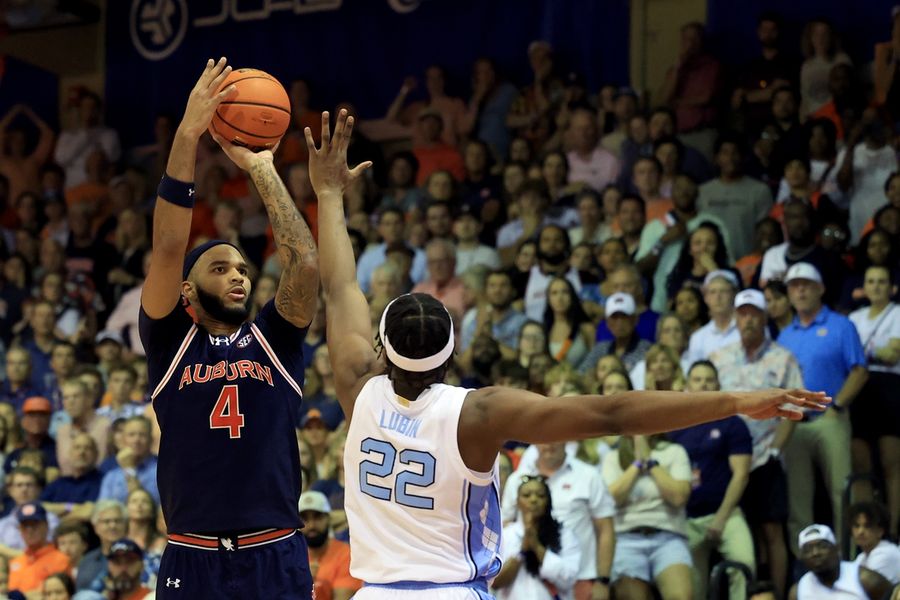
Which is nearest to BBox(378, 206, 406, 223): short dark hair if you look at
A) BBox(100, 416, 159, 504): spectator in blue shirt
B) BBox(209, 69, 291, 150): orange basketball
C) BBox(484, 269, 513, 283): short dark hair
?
BBox(484, 269, 513, 283): short dark hair

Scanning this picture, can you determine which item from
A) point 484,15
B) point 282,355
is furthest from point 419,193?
point 282,355

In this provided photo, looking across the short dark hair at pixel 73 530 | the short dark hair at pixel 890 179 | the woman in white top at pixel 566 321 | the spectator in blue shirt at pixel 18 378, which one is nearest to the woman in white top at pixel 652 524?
the woman in white top at pixel 566 321

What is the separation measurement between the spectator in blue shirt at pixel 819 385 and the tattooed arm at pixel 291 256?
5.01 metres

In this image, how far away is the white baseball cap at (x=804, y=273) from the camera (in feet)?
34.1

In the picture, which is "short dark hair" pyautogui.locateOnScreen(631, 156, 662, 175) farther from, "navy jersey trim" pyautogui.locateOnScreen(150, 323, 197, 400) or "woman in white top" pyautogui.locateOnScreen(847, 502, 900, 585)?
"navy jersey trim" pyautogui.locateOnScreen(150, 323, 197, 400)

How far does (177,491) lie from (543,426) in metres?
1.82

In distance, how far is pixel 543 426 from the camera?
4.55 m

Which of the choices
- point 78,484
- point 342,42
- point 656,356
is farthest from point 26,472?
point 342,42

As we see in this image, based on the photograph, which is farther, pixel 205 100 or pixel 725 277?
pixel 725 277

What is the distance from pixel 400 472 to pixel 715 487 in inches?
210

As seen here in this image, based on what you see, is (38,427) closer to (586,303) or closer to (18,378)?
(18,378)

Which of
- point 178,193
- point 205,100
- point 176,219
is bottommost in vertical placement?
point 176,219

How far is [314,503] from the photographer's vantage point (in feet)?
33.0

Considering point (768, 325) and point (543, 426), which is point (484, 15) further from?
point (543, 426)
